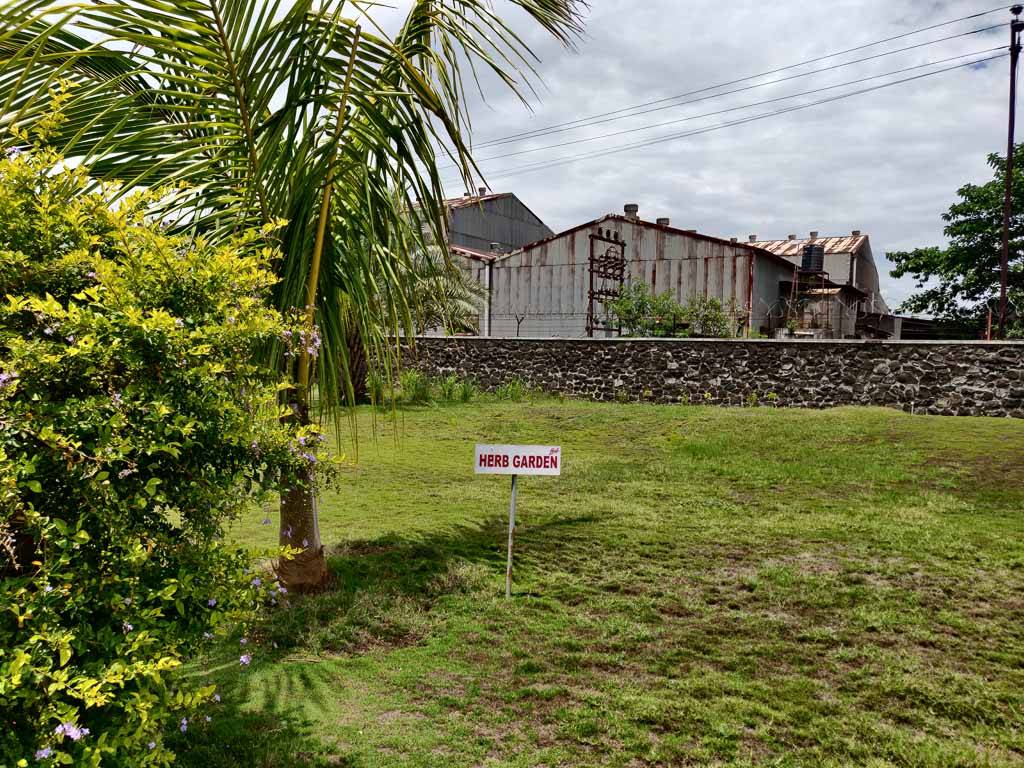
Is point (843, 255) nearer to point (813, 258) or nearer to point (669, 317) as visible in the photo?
point (813, 258)

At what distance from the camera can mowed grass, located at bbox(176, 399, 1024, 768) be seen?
3377 mm

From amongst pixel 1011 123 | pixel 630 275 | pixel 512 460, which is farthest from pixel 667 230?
pixel 512 460

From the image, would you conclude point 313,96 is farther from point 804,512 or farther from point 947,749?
point 804,512

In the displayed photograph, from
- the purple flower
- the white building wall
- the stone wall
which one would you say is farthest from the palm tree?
the white building wall

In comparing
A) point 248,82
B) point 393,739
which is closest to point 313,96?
point 248,82

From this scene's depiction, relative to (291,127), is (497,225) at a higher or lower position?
higher

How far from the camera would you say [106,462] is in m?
2.08

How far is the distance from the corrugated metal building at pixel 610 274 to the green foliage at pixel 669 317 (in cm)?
92

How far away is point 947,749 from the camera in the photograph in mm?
3277

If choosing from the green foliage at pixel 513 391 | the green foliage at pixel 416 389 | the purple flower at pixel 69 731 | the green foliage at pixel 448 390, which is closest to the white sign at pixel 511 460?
the purple flower at pixel 69 731

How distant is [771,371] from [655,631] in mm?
10798

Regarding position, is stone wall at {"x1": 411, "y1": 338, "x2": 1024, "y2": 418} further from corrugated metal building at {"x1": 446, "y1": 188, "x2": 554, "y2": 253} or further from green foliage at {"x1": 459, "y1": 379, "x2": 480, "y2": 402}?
corrugated metal building at {"x1": 446, "y1": 188, "x2": 554, "y2": 253}

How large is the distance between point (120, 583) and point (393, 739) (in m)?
Result: 1.68

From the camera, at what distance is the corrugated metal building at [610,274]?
76.5ft
